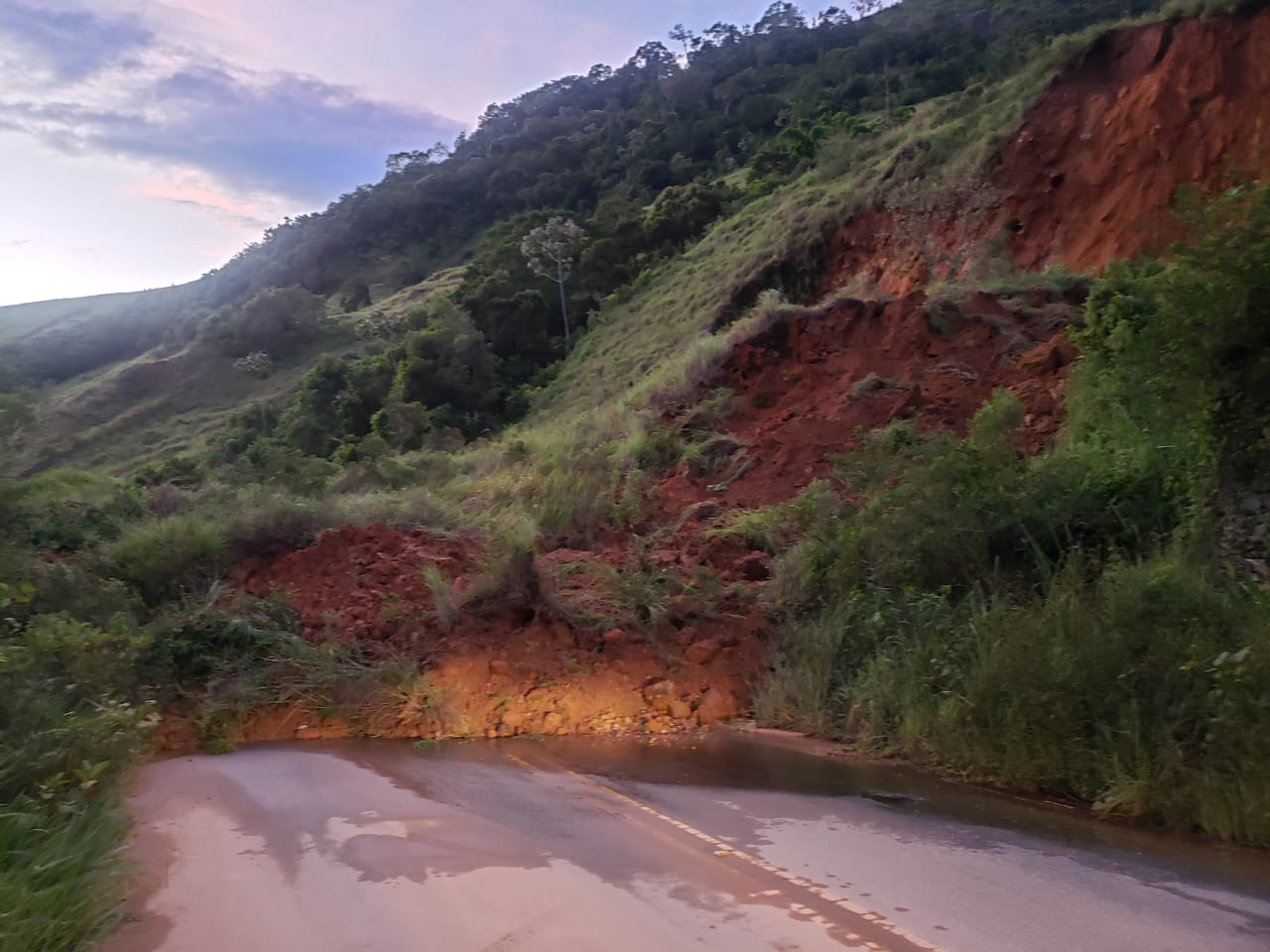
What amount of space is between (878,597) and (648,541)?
5069 millimetres

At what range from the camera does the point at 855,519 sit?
A: 10969 mm

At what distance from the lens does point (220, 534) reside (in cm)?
1466

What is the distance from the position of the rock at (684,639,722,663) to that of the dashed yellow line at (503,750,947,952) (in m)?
3.24

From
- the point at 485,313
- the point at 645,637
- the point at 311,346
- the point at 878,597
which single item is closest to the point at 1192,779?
the point at 878,597

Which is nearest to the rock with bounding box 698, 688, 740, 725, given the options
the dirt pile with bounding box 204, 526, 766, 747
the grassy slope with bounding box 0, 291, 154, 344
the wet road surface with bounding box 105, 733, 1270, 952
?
the dirt pile with bounding box 204, 526, 766, 747

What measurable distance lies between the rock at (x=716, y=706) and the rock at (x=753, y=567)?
2245 mm

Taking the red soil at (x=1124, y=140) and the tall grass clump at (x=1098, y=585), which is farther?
the red soil at (x=1124, y=140)

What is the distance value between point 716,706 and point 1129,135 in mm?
16038

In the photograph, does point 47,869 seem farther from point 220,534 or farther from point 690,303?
point 690,303

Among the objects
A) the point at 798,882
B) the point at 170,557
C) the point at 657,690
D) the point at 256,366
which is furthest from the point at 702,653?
the point at 256,366

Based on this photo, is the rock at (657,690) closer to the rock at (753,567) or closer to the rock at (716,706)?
the rock at (716,706)

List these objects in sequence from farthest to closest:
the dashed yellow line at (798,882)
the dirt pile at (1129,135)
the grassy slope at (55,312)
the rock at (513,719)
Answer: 1. the grassy slope at (55,312)
2. the dirt pile at (1129,135)
3. the rock at (513,719)
4. the dashed yellow line at (798,882)

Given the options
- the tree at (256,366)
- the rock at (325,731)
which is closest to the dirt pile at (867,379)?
the rock at (325,731)

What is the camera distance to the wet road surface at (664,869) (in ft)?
15.5
